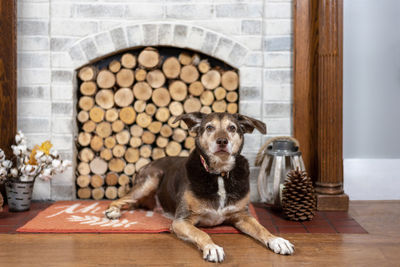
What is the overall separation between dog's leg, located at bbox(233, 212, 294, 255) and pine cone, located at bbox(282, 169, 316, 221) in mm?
461

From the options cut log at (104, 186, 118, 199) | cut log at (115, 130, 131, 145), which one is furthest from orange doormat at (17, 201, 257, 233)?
cut log at (115, 130, 131, 145)

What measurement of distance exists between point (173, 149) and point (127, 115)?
51cm

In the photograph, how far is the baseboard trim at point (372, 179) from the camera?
340 centimetres

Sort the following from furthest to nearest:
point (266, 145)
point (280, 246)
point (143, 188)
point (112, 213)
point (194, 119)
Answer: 1. point (266, 145)
2. point (143, 188)
3. point (112, 213)
4. point (194, 119)
5. point (280, 246)

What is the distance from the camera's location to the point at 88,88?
3357 mm

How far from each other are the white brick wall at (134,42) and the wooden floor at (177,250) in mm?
1102

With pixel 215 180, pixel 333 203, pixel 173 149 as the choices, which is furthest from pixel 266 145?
pixel 215 180

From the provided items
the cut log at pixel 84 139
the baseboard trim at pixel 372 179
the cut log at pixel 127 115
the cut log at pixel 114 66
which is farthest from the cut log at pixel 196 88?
the baseboard trim at pixel 372 179

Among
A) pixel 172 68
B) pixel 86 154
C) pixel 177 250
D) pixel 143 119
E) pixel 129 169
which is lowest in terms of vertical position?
pixel 177 250

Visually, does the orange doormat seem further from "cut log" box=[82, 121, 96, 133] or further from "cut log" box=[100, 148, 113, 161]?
"cut log" box=[82, 121, 96, 133]

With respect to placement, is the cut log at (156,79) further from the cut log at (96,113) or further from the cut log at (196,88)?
the cut log at (96,113)

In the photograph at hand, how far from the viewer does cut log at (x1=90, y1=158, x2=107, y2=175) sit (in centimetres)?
339

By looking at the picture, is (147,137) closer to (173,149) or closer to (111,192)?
(173,149)

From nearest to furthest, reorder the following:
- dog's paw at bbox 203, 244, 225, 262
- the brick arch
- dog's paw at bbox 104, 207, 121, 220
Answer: dog's paw at bbox 203, 244, 225, 262, dog's paw at bbox 104, 207, 121, 220, the brick arch
